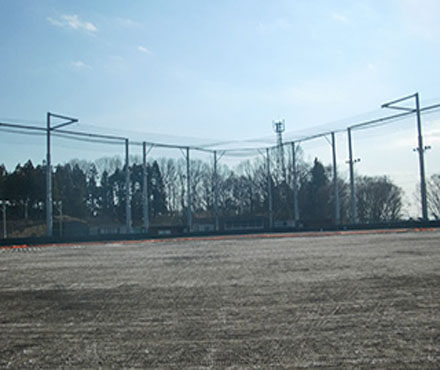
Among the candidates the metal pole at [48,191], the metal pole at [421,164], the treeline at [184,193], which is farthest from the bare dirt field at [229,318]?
the treeline at [184,193]

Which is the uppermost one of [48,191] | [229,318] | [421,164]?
[421,164]

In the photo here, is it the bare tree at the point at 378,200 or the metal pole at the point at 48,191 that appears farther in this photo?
the bare tree at the point at 378,200

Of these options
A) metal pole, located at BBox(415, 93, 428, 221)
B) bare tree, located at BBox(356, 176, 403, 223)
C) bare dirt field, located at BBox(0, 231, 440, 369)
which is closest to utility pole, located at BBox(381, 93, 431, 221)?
metal pole, located at BBox(415, 93, 428, 221)

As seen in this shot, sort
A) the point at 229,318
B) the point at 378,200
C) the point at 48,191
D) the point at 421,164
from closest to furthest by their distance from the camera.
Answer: the point at 229,318 → the point at 48,191 → the point at 421,164 → the point at 378,200

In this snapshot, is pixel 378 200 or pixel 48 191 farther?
pixel 378 200

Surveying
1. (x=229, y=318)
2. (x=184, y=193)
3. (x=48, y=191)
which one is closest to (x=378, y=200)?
(x=184, y=193)

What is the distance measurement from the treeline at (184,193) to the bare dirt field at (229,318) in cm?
6334

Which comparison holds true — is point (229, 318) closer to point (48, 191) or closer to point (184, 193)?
point (48, 191)

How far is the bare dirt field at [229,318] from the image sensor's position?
5.32 m

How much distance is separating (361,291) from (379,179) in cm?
9104

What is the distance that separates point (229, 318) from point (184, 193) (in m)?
84.8

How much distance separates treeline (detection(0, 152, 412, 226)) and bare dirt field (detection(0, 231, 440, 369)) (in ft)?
208

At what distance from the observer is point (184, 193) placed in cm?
9131

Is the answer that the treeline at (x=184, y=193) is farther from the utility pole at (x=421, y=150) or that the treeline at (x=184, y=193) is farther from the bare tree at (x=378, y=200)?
the utility pole at (x=421, y=150)
